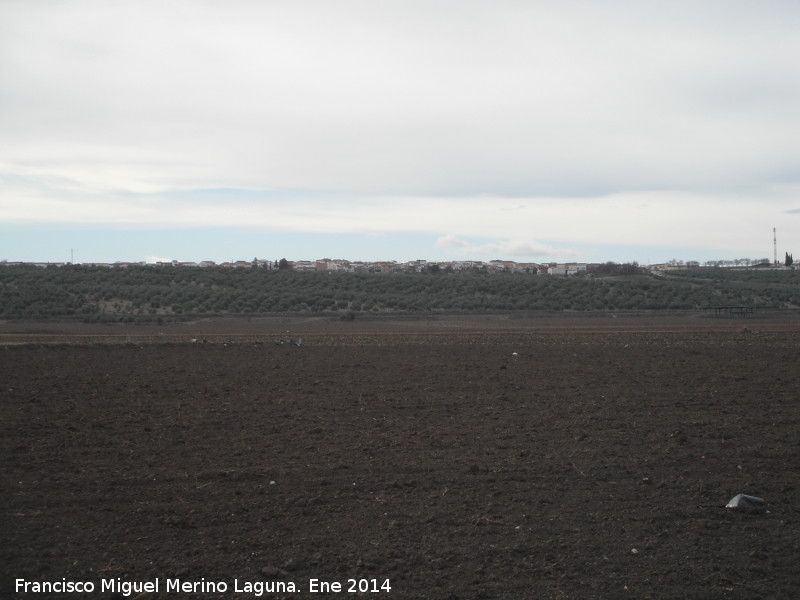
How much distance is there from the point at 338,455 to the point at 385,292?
49370 mm

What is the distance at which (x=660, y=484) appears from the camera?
9.04 meters

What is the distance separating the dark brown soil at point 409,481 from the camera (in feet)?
21.6

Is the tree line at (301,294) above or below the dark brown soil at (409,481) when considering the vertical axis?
above

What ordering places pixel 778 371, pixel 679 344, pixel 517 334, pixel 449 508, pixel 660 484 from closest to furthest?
pixel 449 508 < pixel 660 484 < pixel 778 371 < pixel 679 344 < pixel 517 334

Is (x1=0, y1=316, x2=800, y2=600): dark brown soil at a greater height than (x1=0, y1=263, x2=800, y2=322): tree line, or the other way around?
(x1=0, y1=263, x2=800, y2=322): tree line

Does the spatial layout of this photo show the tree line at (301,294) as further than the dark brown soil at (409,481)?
Yes

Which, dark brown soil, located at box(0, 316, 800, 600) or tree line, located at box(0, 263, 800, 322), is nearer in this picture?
dark brown soil, located at box(0, 316, 800, 600)

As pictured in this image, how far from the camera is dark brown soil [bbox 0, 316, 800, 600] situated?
657cm

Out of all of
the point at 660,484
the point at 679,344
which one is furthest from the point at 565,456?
the point at 679,344

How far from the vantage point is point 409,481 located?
9.08 meters

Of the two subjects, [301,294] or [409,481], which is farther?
[301,294]

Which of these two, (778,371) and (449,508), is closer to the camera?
(449,508)

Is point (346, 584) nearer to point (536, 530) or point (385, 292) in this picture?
point (536, 530)

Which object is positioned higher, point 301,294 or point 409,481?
point 301,294
